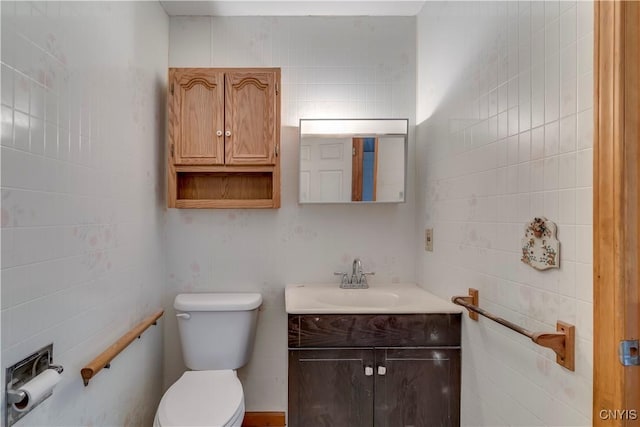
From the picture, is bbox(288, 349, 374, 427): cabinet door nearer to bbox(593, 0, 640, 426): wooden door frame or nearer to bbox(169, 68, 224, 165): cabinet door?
bbox(593, 0, 640, 426): wooden door frame

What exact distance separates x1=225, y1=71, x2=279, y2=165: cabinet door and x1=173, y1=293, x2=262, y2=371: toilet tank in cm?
77

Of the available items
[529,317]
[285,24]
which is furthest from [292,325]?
[285,24]

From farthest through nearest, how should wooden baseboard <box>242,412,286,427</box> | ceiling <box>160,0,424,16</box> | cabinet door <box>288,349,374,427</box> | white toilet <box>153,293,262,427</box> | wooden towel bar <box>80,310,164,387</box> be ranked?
wooden baseboard <box>242,412,286,427</box>
ceiling <box>160,0,424,16</box>
white toilet <box>153,293,262,427</box>
cabinet door <box>288,349,374,427</box>
wooden towel bar <box>80,310,164,387</box>

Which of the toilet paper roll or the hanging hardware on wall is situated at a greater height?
the hanging hardware on wall

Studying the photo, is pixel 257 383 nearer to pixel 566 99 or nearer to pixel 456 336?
pixel 456 336

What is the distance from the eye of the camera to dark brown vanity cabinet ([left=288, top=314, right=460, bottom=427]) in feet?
5.42

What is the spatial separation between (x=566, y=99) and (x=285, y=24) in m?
1.67

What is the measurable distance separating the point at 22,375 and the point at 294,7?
6.78ft

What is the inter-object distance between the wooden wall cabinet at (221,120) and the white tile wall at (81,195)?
0.13 m

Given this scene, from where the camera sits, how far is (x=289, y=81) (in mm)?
2199

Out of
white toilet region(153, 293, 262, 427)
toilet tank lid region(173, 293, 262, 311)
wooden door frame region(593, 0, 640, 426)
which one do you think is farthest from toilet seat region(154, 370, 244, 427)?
wooden door frame region(593, 0, 640, 426)

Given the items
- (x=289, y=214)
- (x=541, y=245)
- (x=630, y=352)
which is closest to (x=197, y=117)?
(x=289, y=214)

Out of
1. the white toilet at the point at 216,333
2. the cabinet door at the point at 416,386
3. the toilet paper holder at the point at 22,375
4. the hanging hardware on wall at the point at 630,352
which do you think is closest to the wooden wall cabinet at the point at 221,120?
the white toilet at the point at 216,333

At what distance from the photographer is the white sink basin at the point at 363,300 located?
5.44 feet
